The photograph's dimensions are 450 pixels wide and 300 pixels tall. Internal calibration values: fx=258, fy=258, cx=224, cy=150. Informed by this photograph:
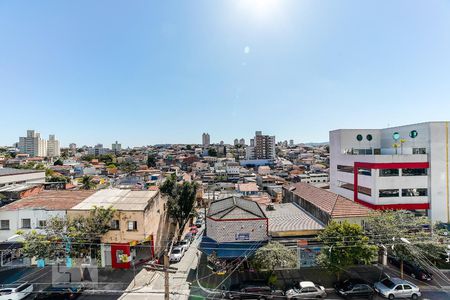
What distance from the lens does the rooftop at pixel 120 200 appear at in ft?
81.4

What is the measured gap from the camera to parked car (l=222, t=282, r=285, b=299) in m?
18.8

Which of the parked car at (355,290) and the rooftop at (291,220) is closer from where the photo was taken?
the parked car at (355,290)

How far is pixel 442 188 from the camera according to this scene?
3112cm

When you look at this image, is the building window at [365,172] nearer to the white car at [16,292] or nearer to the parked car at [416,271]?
the parked car at [416,271]

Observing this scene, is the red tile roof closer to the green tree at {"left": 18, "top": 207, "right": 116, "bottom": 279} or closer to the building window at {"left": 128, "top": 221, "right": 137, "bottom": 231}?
the building window at {"left": 128, "top": 221, "right": 137, "bottom": 231}

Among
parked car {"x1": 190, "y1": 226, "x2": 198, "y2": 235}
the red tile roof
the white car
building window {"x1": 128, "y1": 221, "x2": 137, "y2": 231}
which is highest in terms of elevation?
the red tile roof

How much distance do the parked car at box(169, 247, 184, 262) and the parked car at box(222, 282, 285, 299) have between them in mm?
7901

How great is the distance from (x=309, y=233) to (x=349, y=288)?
5.40 metres

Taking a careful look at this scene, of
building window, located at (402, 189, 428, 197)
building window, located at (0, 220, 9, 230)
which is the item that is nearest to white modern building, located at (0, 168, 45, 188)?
building window, located at (0, 220, 9, 230)

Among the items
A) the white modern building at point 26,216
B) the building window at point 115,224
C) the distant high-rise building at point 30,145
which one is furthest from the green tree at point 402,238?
the distant high-rise building at point 30,145

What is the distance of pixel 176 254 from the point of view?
2608 centimetres

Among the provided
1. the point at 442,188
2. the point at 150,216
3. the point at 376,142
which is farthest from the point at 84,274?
the point at 376,142

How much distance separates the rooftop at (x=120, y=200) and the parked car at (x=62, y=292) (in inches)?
271

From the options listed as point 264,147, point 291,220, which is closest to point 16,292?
point 291,220
